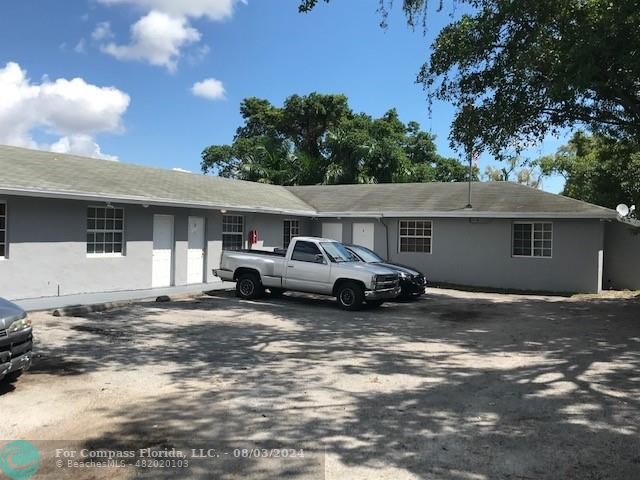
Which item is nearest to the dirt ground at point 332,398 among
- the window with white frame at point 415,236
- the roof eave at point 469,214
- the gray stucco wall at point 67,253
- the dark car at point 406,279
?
the gray stucco wall at point 67,253

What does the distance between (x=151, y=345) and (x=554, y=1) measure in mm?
10008

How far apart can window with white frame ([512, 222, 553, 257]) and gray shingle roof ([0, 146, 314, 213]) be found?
810 cm

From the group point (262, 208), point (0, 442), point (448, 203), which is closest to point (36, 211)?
point (262, 208)

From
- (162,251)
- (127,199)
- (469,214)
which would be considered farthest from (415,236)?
(127,199)

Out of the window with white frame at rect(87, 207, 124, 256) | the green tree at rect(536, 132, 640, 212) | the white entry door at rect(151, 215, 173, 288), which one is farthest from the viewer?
the green tree at rect(536, 132, 640, 212)

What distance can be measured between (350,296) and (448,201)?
31.8 feet

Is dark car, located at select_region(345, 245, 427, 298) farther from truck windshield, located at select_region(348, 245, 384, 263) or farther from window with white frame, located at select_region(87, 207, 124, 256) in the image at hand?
window with white frame, located at select_region(87, 207, 124, 256)

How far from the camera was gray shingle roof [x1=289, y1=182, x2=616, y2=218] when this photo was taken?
18703 millimetres

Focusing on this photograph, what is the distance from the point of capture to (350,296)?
13336 mm

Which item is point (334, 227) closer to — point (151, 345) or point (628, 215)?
point (628, 215)

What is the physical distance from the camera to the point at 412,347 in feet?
30.6

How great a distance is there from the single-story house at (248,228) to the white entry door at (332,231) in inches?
1.8

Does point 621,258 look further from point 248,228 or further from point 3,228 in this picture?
point 3,228

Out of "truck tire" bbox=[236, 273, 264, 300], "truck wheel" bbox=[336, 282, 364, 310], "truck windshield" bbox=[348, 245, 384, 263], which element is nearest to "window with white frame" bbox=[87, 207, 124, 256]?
"truck tire" bbox=[236, 273, 264, 300]
